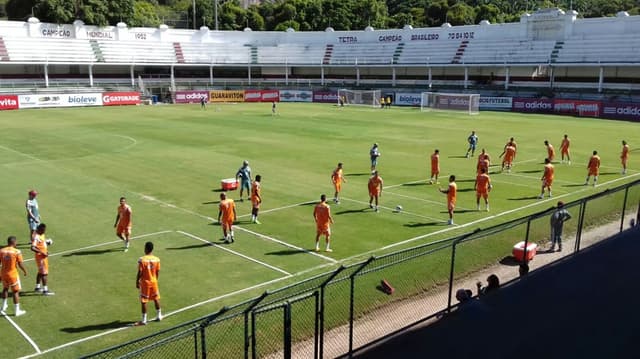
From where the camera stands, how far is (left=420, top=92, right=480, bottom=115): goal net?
211 ft

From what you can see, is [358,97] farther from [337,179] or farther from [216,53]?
[337,179]

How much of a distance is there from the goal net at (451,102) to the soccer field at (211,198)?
568 inches

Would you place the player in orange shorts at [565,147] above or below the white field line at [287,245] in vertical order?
above

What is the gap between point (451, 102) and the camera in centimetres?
6806

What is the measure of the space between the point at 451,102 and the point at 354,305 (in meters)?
58.7

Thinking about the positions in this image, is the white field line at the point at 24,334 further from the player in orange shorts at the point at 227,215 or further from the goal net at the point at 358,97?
the goal net at the point at 358,97

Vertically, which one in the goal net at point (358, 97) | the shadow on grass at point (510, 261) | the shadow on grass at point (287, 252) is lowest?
the shadow on grass at point (287, 252)

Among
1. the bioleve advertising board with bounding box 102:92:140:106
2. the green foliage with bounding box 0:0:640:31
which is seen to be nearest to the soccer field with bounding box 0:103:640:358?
the bioleve advertising board with bounding box 102:92:140:106

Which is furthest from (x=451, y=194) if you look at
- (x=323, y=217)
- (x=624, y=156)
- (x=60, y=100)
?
(x=60, y=100)

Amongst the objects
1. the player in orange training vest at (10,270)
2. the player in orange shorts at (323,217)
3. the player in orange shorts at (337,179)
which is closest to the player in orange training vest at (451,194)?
the player in orange shorts at (337,179)

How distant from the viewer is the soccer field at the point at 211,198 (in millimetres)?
13289

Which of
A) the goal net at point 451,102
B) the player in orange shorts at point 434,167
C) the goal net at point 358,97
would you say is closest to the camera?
the player in orange shorts at point 434,167

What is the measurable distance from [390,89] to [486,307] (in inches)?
Answer: 2874

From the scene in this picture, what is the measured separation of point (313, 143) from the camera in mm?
39031
